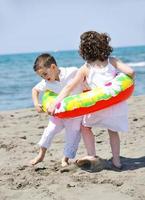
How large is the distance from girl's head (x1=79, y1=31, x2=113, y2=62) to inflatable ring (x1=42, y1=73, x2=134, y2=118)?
262 mm

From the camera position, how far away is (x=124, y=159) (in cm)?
535

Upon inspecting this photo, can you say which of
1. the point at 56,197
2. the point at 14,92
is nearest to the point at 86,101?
the point at 56,197

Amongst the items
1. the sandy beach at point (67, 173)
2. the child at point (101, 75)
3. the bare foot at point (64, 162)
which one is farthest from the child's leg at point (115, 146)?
the bare foot at point (64, 162)

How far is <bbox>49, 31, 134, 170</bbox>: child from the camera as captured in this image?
16.3 feet

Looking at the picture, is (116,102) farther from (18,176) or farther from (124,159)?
(18,176)

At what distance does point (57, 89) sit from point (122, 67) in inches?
30.9

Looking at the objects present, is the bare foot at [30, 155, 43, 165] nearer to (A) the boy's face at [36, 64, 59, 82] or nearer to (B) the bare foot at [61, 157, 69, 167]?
(B) the bare foot at [61, 157, 69, 167]

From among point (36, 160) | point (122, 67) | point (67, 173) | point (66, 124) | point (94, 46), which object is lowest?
point (36, 160)

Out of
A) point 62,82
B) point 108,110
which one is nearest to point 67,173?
point 108,110

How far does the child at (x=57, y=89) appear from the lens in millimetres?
5191

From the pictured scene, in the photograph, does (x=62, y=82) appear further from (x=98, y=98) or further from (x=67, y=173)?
(x=67, y=173)

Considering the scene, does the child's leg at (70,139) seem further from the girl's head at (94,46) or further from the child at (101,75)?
the girl's head at (94,46)

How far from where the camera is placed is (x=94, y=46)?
16.3 feet

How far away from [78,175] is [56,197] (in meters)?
0.65
